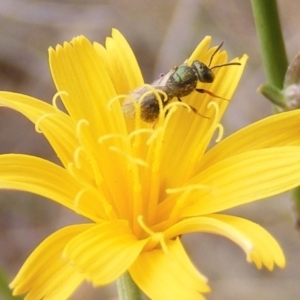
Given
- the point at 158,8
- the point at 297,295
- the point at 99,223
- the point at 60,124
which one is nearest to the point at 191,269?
the point at 99,223

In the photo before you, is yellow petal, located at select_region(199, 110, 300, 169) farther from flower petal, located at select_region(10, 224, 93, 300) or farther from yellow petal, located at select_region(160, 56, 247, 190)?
flower petal, located at select_region(10, 224, 93, 300)

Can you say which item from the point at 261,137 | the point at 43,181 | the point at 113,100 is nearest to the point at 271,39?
the point at 261,137

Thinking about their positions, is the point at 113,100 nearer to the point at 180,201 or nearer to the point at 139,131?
the point at 139,131

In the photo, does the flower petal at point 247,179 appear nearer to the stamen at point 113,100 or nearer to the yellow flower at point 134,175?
the yellow flower at point 134,175

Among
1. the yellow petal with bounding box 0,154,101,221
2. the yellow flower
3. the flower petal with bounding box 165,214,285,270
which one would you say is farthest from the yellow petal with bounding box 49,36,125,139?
the flower petal with bounding box 165,214,285,270

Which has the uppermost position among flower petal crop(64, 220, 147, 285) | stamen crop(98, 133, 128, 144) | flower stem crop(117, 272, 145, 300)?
stamen crop(98, 133, 128, 144)

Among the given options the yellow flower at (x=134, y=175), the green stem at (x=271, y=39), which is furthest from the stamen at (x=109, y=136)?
the green stem at (x=271, y=39)

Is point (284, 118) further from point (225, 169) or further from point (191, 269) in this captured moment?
point (191, 269)
